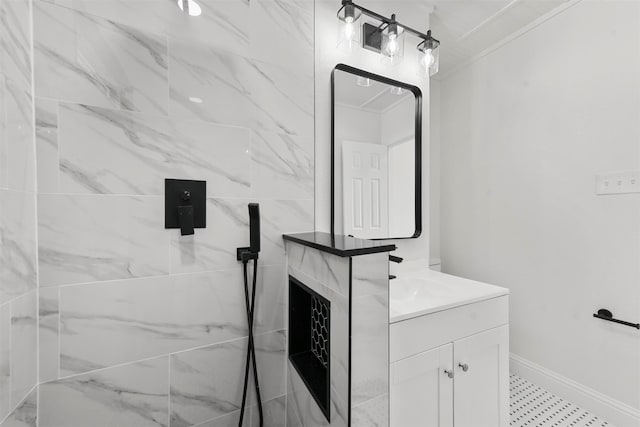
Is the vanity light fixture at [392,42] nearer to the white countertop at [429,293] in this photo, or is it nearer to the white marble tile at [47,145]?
the white countertop at [429,293]

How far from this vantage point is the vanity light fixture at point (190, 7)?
1.03 m

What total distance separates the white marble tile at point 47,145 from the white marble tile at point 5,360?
0.38m

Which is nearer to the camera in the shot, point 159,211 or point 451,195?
point 159,211

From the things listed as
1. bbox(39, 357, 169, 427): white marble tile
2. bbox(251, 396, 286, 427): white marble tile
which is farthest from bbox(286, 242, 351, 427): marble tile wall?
bbox(39, 357, 169, 427): white marble tile

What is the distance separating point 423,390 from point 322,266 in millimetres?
633

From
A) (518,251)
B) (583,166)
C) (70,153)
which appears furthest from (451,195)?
(70,153)

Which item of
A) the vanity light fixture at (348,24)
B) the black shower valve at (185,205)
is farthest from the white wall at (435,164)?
the black shower valve at (185,205)

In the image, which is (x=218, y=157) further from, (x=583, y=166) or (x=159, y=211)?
(x=583, y=166)

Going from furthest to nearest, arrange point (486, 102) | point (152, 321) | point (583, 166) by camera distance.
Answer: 1. point (486, 102)
2. point (583, 166)
3. point (152, 321)

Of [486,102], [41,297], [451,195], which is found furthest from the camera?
[451,195]

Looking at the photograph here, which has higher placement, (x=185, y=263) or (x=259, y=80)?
(x=259, y=80)

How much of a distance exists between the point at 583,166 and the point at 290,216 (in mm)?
1761

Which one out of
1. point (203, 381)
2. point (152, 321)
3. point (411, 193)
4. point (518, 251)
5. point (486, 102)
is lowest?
point (203, 381)

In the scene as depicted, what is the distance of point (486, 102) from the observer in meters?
2.07
